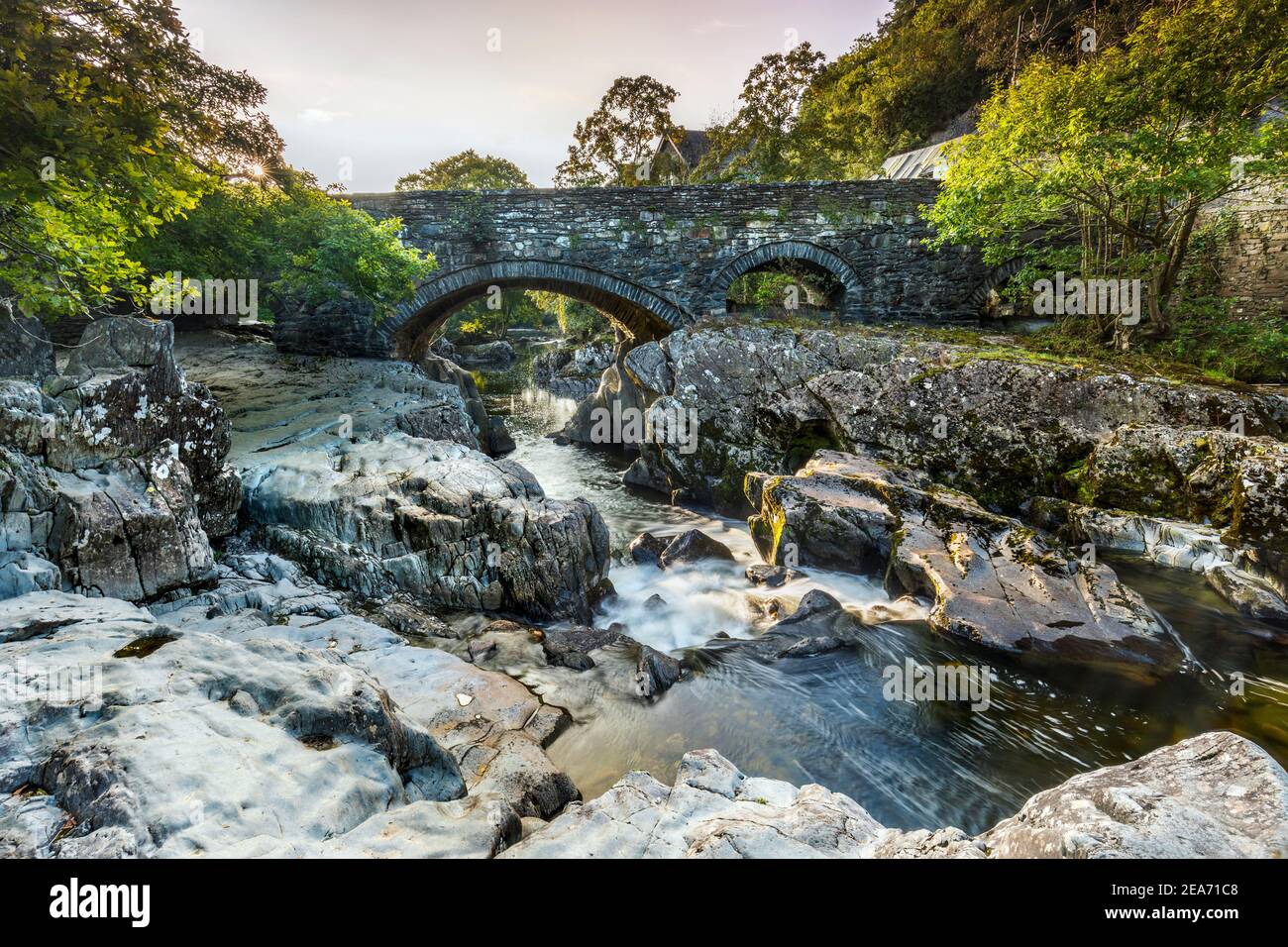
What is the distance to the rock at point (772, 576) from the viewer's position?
8977 millimetres

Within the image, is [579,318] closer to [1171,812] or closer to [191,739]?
[191,739]

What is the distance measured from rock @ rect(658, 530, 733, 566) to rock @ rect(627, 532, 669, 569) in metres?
0.10

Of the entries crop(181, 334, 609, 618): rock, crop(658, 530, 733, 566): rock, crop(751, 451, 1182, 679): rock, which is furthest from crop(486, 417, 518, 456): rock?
crop(751, 451, 1182, 679): rock

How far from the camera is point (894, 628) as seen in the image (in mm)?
7496

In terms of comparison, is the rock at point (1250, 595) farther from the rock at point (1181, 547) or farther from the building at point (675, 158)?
the building at point (675, 158)

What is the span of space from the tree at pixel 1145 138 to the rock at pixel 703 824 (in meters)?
13.1

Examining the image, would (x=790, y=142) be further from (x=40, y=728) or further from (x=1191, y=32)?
(x=40, y=728)

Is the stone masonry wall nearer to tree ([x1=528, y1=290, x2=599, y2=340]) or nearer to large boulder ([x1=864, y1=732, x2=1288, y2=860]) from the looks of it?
large boulder ([x1=864, y1=732, x2=1288, y2=860])

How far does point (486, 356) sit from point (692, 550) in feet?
122

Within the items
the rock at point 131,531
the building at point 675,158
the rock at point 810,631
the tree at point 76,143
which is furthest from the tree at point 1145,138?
the building at point 675,158

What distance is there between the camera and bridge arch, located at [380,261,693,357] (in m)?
16.7

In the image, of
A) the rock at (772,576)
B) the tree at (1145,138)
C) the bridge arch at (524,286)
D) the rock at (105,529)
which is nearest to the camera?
the rock at (105,529)

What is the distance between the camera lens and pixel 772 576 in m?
9.03
